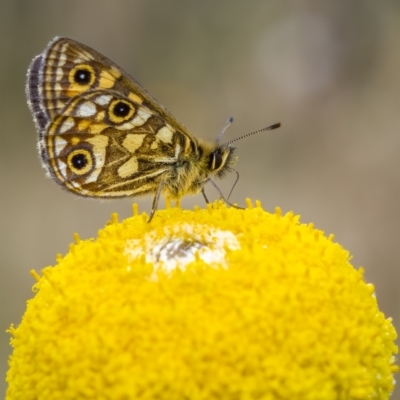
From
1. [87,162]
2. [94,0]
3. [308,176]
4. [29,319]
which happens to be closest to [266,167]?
[308,176]

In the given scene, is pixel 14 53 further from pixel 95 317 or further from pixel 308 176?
pixel 95 317

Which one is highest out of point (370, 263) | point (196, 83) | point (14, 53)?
point (14, 53)

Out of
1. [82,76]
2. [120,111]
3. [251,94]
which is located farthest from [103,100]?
[251,94]

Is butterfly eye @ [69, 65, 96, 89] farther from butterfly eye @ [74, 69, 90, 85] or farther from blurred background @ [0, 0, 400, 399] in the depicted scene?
blurred background @ [0, 0, 400, 399]

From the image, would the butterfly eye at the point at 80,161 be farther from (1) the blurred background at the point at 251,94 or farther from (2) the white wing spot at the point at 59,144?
(1) the blurred background at the point at 251,94

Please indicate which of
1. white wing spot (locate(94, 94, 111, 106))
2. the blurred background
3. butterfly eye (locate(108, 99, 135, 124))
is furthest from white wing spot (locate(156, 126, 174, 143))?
the blurred background

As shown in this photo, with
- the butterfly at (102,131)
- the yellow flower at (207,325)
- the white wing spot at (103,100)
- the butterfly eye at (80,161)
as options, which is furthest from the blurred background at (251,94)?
the yellow flower at (207,325)

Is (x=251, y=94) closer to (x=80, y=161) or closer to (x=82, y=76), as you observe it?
(x=82, y=76)
